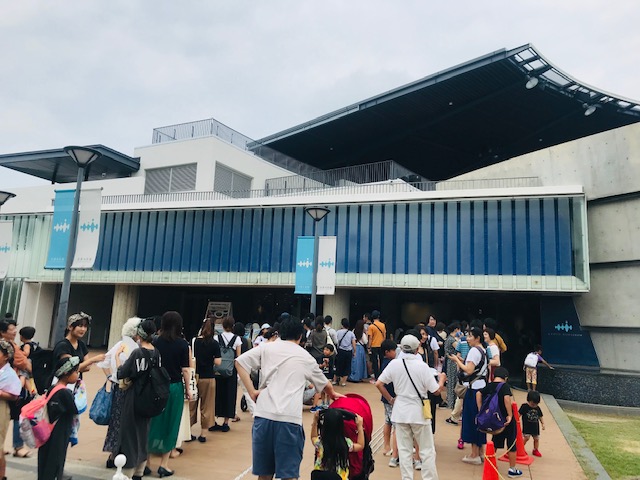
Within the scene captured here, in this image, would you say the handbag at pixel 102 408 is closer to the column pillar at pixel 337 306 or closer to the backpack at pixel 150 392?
the backpack at pixel 150 392

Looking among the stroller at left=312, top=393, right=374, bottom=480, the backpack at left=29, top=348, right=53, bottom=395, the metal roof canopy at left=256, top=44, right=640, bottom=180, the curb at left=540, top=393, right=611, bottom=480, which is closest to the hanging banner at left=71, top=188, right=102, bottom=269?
the backpack at left=29, top=348, right=53, bottom=395

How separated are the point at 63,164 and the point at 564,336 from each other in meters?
29.4

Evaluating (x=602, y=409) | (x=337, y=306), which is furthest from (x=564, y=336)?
(x=337, y=306)

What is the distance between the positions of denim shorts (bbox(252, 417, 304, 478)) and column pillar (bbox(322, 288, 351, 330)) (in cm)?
1609

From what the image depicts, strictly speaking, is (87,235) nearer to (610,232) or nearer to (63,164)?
(610,232)

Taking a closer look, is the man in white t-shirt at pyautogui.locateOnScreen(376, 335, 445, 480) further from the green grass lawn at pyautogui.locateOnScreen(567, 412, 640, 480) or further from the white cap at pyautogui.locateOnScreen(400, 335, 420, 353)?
the green grass lawn at pyautogui.locateOnScreen(567, 412, 640, 480)

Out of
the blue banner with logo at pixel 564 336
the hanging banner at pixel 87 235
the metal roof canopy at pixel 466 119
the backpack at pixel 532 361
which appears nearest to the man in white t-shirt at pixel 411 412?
the hanging banner at pixel 87 235

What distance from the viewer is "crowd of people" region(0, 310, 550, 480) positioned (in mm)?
3934

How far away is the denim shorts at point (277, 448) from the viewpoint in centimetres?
385

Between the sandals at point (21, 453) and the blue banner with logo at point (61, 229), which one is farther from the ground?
the blue banner with logo at point (61, 229)

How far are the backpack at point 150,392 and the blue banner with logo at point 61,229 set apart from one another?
6.04 meters

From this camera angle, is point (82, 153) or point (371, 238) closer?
point (82, 153)

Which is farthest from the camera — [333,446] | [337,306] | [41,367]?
[337,306]

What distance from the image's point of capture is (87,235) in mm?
9398
